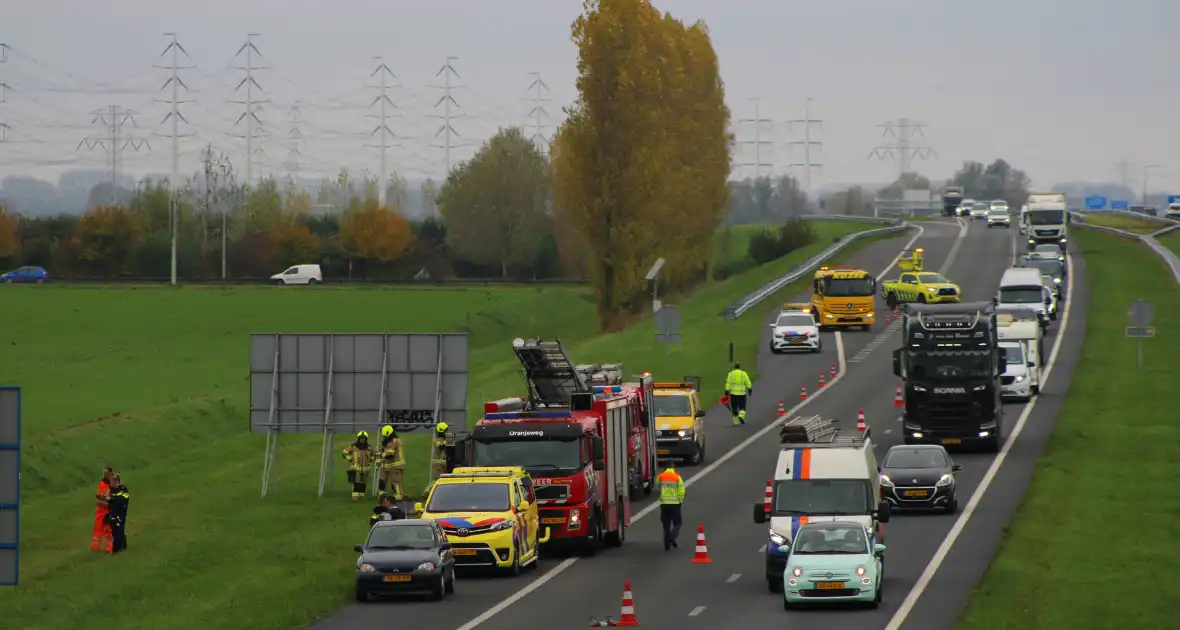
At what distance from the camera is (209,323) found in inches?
4055

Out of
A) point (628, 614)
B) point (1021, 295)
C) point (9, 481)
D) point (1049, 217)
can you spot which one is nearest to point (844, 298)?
point (1021, 295)

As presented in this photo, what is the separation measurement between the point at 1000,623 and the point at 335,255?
13904cm

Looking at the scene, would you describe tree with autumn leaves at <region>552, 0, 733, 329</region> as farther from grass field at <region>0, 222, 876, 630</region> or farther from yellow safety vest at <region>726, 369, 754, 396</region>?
yellow safety vest at <region>726, 369, 754, 396</region>

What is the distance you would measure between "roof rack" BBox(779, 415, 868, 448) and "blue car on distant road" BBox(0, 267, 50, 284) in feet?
365

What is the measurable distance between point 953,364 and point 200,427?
2623 centimetres

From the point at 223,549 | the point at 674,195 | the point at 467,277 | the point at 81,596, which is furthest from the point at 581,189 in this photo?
the point at 467,277

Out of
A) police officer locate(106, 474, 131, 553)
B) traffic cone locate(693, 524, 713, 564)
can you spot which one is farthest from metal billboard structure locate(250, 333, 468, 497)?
traffic cone locate(693, 524, 713, 564)

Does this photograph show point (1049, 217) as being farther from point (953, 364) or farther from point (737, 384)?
point (953, 364)

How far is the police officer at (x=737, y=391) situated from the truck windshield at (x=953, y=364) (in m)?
8.61

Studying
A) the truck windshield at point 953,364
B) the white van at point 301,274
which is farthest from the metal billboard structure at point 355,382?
the white van at point 301,274

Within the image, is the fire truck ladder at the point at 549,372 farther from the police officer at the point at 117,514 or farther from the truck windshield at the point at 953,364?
the truck windshield at the point at 953,364

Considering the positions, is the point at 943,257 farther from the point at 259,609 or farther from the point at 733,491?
the point at 259,609

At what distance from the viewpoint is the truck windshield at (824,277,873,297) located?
77.3 m

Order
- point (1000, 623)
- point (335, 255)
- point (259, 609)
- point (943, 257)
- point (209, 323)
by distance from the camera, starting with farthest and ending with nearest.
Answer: point (335, 255) → point (943, 257) → point (209, 323) → point (259, 609) → point (1000, 623)
